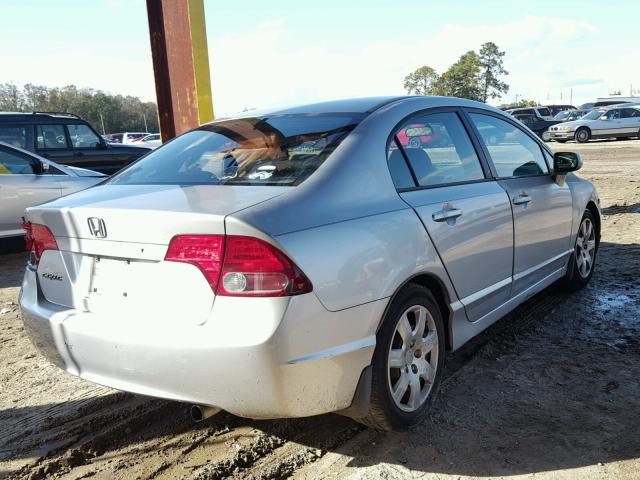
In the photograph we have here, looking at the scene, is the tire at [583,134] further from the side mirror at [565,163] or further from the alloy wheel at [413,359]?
the alloy wheel at [413,359]

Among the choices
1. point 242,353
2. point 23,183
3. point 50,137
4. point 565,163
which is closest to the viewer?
point 242,353

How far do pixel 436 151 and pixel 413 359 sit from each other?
123cm

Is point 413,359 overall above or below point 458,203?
below

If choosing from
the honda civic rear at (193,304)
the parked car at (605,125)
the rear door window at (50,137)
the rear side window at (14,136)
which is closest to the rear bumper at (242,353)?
the honda civic rear at (193,304)

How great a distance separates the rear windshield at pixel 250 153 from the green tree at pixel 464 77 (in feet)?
268

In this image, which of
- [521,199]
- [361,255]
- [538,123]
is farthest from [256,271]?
[538,123]

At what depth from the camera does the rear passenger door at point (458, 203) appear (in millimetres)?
3088

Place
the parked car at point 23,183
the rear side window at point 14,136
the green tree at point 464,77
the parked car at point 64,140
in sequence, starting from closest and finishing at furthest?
1. the parked car at point 23,183
2. the rear side window at point 14,136
3. the parked car at point 64,140
4. the green tree at point 464,77

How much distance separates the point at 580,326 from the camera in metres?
4.35

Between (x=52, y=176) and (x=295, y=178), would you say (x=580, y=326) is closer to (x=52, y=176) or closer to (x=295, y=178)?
(x=295, y=178)

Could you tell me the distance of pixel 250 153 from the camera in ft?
10.3

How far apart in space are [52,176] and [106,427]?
219 inches

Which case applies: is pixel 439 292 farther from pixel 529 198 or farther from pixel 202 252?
pixel 202 252

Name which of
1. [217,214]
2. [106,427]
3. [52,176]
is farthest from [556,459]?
[52,176]
